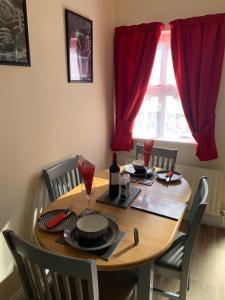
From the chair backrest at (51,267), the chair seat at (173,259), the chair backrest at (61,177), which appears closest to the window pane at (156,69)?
the chair backrest at (61,177)

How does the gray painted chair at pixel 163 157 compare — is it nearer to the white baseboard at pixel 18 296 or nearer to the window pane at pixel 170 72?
the window pane at pixel 170 72

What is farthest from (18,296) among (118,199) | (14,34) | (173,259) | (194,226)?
(14,34)

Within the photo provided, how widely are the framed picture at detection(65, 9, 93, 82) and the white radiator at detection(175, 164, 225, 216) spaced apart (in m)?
1.40

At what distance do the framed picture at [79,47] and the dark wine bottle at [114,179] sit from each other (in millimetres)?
907

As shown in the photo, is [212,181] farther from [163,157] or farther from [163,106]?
[163,106]

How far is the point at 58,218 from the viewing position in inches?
51.4

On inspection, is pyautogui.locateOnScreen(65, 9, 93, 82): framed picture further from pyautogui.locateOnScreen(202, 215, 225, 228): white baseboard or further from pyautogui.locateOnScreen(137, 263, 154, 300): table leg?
pyautogui.locateOnScreen(202, 215, 225, 228): white baseboard

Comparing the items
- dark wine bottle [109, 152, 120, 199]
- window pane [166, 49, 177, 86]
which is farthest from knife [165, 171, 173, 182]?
window pane [166, 49, 177, 86]

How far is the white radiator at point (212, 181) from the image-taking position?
95.8 inches

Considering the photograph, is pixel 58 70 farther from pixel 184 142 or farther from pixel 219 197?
pixel 219 197

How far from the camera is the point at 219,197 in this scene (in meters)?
2.47

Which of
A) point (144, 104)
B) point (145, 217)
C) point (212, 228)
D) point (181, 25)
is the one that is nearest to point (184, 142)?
point (144, 104)

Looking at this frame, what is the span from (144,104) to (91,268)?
89.0 inches

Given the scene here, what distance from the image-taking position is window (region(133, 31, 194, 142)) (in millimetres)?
2609
